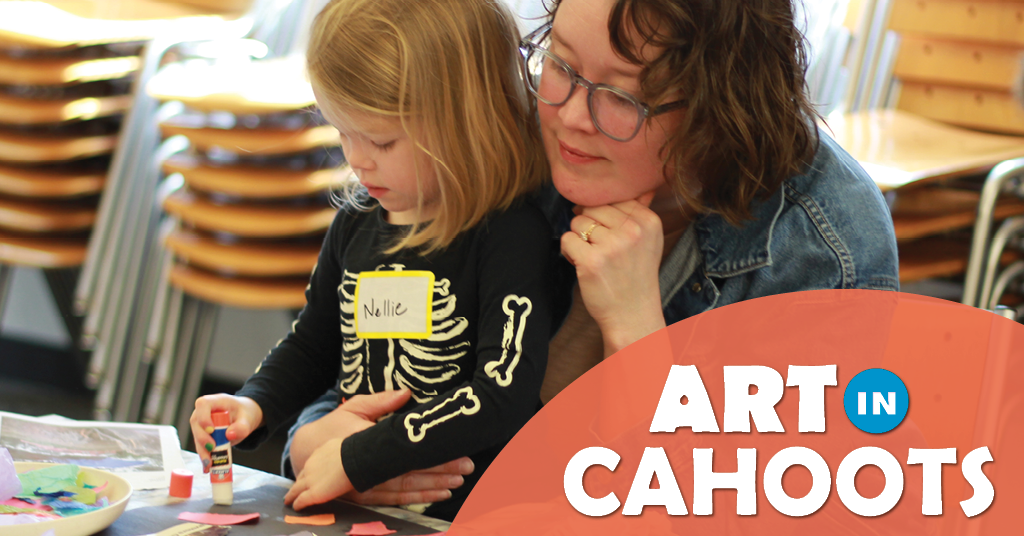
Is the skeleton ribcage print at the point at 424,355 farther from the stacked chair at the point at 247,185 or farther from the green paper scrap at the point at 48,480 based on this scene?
the stacked chair at the point at 247,185

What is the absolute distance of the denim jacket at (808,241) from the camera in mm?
1024

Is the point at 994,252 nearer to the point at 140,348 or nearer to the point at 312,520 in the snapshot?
the point at 312,520

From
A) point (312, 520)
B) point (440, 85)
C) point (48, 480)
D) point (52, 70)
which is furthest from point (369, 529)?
point (52, 70)

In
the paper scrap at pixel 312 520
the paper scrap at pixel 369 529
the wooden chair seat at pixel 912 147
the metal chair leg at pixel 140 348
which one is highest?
the wooden chair seat at pixel 912 147

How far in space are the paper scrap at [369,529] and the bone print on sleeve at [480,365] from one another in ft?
0.18

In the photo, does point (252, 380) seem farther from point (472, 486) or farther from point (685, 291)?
point (685, 291)

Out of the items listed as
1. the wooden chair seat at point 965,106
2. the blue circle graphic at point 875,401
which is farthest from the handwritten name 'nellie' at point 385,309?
the wooden chair seat at point 965,106

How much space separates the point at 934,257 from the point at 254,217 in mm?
1471

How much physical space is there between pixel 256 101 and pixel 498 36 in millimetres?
977

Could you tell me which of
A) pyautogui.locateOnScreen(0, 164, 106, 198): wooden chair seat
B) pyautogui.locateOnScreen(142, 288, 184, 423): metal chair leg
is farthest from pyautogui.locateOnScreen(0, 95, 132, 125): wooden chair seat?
pyautogui.locateOnScreen(142, 288, 184, 423): metal chair leg

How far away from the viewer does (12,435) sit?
1008 millimetres

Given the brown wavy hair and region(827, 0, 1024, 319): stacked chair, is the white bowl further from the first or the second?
region(827, 0, 1024, 319): stacked chair

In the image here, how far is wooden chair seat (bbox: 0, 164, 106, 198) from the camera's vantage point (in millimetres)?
→ 2244

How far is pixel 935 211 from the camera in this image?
196 centimetres
